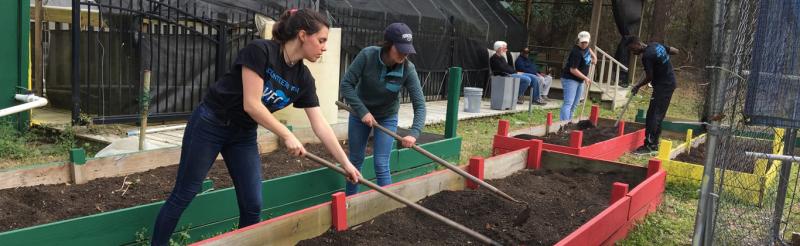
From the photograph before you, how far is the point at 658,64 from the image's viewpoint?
769cm

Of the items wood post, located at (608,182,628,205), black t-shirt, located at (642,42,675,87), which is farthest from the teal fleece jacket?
black t-shirt, located at (642,42,675,87)

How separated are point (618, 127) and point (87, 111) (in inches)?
249

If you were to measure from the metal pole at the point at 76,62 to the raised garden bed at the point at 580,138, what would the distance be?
4.37m

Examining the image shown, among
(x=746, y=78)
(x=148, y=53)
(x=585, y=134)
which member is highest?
(x=746, y=78)

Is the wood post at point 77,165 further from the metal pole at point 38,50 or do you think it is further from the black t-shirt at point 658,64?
the black t-shirt at point 658,64

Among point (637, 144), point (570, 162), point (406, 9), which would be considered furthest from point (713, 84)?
point (406, 9)

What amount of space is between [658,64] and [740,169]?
3531 millimetres

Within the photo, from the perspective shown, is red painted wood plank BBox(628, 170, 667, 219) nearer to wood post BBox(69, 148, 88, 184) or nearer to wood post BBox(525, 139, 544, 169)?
wood post BBox(525, 139, 544, 169)

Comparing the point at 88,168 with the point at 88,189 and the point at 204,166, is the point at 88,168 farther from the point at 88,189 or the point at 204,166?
the point at 204,166

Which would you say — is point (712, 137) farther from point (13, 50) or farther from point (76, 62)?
point (13, 50)

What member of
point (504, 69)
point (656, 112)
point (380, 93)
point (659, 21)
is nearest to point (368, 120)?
point (380, 93)

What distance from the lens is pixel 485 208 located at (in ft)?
14.8

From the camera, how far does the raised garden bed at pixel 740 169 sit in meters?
4.07

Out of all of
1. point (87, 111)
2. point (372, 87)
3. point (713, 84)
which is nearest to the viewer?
point (713, 84)
